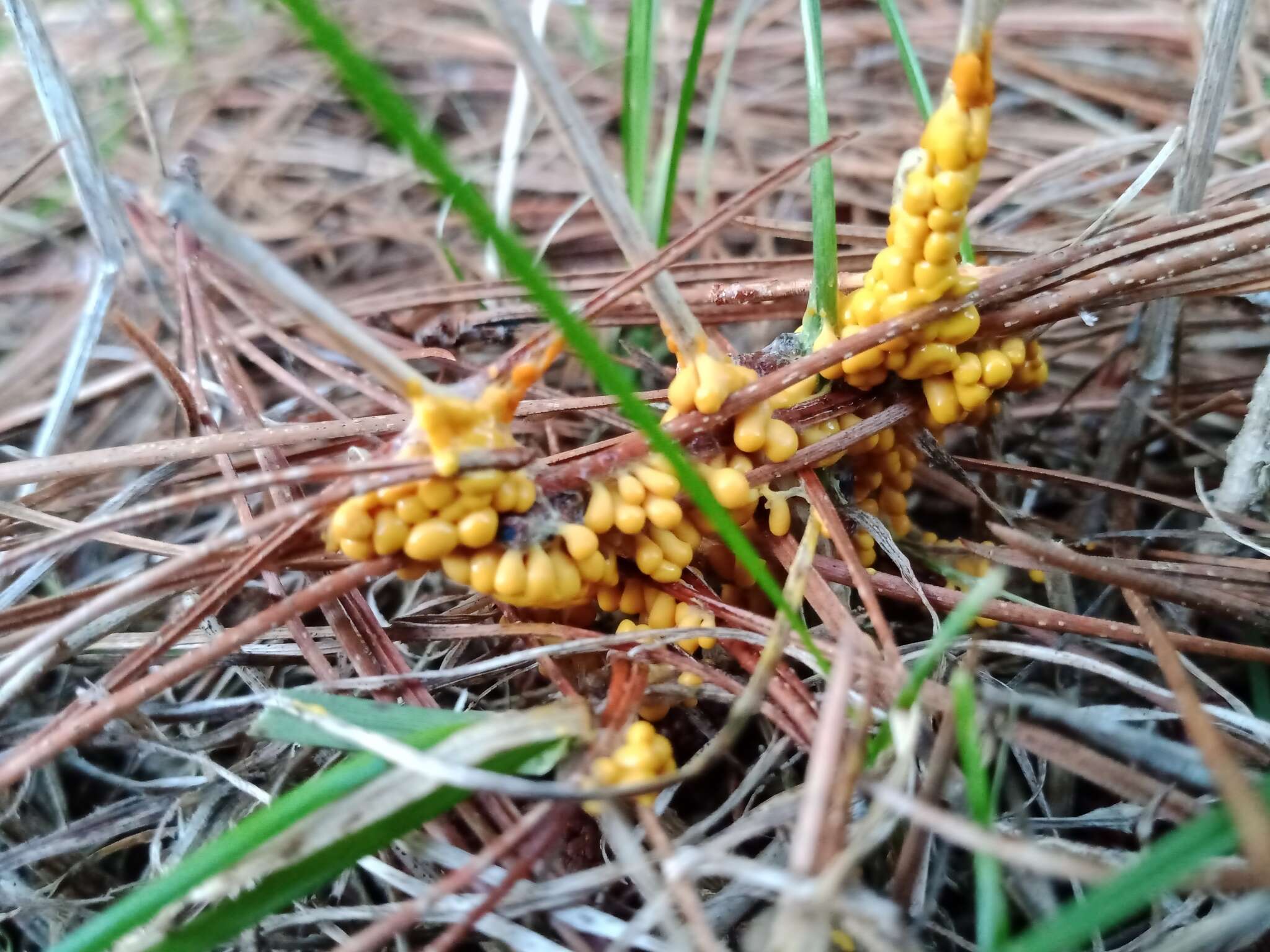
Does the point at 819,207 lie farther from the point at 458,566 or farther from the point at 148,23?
the point at 148,23

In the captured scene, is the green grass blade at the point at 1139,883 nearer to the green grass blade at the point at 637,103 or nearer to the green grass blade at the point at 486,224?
the green grass blade at the point at 486,224

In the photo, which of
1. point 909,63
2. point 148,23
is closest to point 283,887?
point 909,63

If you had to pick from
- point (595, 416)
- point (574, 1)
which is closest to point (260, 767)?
point (595, 416)

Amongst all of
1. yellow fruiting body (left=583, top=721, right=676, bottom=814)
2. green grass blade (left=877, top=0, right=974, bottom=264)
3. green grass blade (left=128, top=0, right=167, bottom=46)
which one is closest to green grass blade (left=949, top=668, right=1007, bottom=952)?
yellow fruiting body (left=583, top=721, right=676, bottom=814)

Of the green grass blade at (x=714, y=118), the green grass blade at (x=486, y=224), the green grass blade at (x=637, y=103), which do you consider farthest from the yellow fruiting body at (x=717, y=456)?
the green grass blade at (x=714, y=118)

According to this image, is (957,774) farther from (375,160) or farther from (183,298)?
(375,160)
